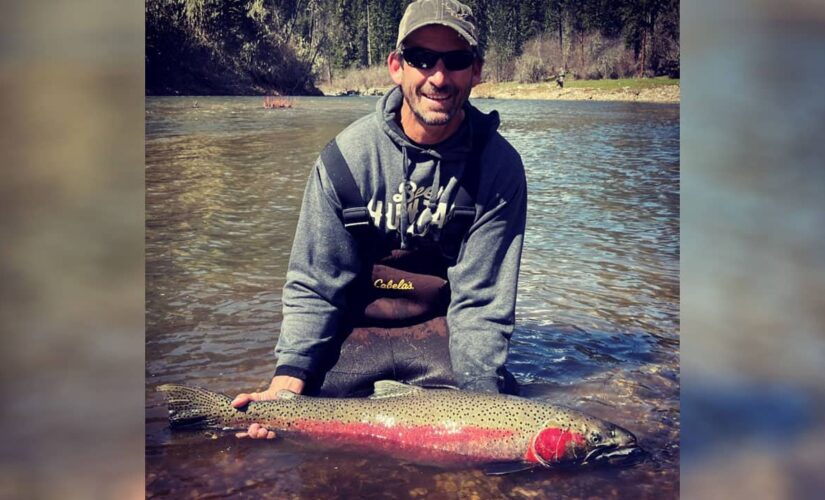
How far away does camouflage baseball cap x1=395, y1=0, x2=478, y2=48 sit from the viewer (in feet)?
8.45

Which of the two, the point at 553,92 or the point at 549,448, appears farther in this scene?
the point at 553,92

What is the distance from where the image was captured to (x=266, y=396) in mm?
2717

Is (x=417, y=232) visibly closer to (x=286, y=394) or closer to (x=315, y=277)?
(x=315, y=277)

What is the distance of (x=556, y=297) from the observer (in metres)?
4.31

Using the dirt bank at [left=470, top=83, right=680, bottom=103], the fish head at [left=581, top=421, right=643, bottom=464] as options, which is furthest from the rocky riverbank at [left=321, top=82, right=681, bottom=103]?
the fish head at [left=581, top=421, right=643, bottom=464]

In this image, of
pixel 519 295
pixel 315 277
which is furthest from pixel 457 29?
pixel 519 295

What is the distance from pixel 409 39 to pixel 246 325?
1.79 m

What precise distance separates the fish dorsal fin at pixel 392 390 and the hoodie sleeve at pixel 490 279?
22 centimetres

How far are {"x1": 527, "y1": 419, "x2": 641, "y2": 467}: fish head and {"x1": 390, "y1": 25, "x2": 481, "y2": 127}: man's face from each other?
121 centimetres

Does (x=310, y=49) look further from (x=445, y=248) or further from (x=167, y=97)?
(x=445, y=248)

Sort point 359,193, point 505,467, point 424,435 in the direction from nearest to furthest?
point 505,467 → point 424,435 → point 359,193

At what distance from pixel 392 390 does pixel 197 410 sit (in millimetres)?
722

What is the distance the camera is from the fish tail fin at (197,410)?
2.65 meters
